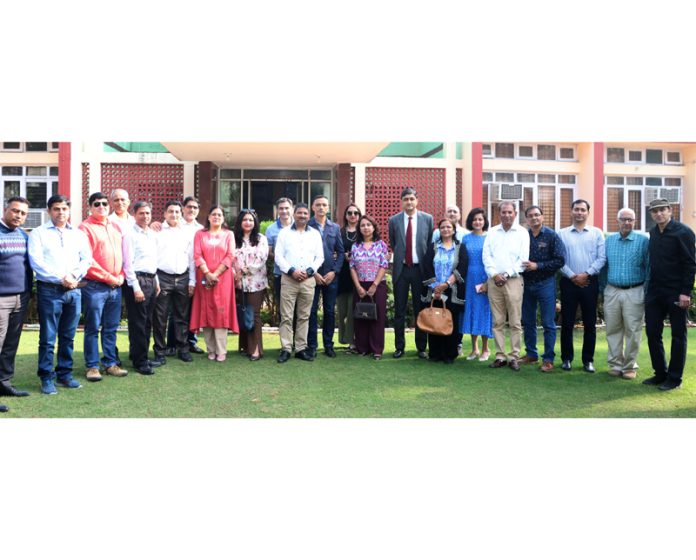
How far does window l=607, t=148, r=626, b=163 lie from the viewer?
722 inches

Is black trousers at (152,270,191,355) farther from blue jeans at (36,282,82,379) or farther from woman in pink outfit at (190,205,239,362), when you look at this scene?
blue jeans at (36,282,82,379)

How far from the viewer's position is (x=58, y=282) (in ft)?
16.3

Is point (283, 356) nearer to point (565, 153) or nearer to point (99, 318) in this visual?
point (99, 318)

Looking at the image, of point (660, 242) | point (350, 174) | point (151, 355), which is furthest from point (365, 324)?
point (350, 174)

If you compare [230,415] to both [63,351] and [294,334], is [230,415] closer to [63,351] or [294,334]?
[63,351]

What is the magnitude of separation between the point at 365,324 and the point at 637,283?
2723 mm

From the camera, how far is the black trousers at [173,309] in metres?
6.26

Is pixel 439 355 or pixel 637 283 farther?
pixel 439 355

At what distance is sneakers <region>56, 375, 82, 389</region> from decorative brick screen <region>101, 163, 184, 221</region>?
37.6ft

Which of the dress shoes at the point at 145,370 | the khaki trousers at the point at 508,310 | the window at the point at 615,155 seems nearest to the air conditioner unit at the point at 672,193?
the window at the point at 615,155

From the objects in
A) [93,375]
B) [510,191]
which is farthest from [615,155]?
[93,375]

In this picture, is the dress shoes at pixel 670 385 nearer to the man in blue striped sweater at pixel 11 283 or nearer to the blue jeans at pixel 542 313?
the blue jeans at pixel 542 313

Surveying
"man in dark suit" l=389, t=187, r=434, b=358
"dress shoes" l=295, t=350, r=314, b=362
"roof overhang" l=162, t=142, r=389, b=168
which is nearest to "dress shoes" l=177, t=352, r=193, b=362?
"dress shoes" l=295, t=350, r=314, b=362

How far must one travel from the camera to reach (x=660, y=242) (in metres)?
5.45
